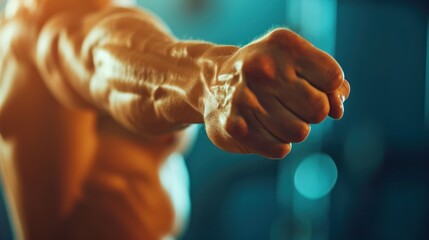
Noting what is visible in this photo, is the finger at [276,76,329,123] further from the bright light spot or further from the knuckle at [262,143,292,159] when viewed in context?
the bright light spot

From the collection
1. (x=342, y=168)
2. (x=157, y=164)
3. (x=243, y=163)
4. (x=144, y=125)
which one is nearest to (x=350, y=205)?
(x=342, y=168)

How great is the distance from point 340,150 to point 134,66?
1.68m

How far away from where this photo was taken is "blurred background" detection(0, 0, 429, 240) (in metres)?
1.97

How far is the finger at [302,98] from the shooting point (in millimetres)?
268

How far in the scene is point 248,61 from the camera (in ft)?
0.89

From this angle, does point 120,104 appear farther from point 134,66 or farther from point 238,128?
point 238,128

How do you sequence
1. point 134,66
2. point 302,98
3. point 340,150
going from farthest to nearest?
1. point 340,150
2. point 134,66
3. point 302,98

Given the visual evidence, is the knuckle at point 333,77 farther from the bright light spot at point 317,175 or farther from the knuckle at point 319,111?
the bright light spot at point 317,175

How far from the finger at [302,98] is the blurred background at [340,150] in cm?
170

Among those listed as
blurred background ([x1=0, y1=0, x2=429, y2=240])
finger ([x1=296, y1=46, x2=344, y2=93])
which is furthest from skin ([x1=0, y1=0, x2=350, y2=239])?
blurred background ([x1=0, y1=0, x2=429, y2=240])

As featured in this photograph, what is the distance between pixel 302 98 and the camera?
0.27 m

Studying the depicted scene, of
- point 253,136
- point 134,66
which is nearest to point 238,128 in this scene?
point 253,136

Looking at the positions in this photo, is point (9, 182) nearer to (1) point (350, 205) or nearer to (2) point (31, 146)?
(2) point (31, 146)

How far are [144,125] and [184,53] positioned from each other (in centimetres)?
7
